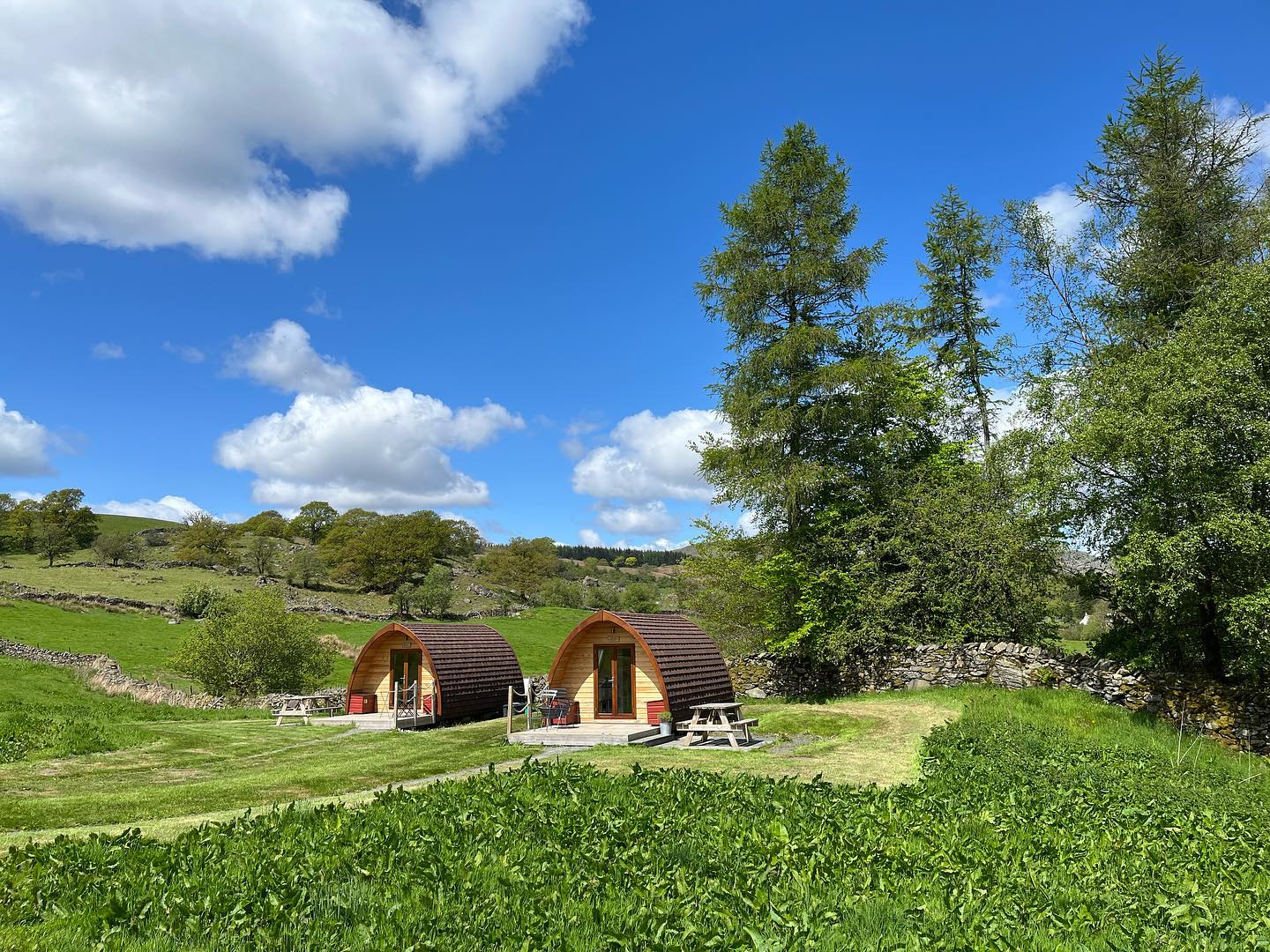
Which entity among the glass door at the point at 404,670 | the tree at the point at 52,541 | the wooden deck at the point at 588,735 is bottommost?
the wooden deck at the point at 588,735

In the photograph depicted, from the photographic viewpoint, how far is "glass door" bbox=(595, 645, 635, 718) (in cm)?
2086

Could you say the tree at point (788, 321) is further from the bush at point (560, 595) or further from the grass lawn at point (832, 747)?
the bush at point (560, 595)

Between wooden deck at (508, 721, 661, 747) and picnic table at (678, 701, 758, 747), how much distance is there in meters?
1.07

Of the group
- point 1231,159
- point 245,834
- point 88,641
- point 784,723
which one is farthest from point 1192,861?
point 88,641

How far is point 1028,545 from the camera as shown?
24125 mm

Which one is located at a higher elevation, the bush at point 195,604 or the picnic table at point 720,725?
the bush at point 195,604

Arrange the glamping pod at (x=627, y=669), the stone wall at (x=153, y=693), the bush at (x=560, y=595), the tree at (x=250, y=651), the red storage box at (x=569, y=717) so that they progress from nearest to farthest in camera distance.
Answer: the glamping pod at (x=627, y=669) < the red storage box at (x=569, y=717) < the stone wall at (x=153, y=693) < the tree at (x=250, y=651) < the bush at (x=560, y=595)

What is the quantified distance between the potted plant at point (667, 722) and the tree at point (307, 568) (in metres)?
67.7

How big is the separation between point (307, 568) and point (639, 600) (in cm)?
3483

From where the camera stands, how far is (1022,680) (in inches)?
902

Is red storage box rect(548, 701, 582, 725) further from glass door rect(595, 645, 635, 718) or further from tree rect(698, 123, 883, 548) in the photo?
tree rect(698, 123, 883, 548)

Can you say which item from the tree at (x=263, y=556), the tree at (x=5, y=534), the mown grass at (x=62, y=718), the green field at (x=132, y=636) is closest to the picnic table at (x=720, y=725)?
the mown grass at (x=62, y=718)

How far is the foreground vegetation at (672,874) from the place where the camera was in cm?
544

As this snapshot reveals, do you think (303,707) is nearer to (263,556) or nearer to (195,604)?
(195,604)
